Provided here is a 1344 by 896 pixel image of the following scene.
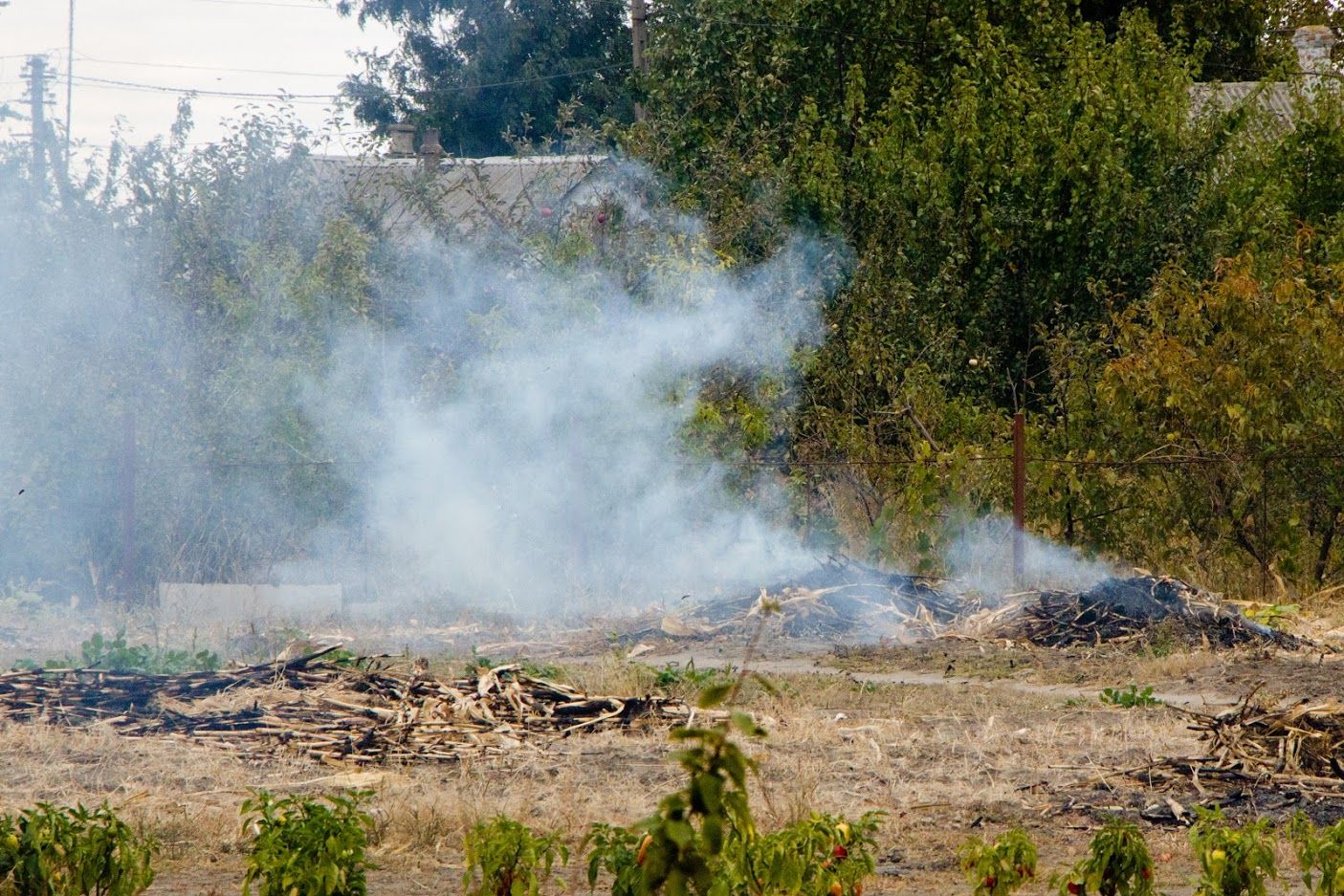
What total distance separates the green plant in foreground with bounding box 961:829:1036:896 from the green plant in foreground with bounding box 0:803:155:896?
7.99 ft

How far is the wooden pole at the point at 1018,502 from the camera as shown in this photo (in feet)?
47.6

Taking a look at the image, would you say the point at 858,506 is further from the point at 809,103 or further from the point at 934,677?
the point at 809,103

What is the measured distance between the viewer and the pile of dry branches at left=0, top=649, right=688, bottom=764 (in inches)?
334

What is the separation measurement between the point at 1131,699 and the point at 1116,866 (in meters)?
5.39

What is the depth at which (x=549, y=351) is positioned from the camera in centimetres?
1598

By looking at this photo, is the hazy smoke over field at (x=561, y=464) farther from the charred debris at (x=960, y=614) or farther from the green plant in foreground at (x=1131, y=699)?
the green plant in foreground at (x=1131, y=699)

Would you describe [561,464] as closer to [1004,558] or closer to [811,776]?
[1004,558]

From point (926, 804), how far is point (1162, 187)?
1419 centimetres

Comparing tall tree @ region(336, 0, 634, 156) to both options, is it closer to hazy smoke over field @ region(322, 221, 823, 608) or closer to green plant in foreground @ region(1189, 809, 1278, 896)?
hazy smoke over field @ region(322, 221, 823, 608)

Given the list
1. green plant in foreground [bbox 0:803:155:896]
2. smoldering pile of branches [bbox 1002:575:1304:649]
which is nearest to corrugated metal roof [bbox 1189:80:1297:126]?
smoldering pile of branches [bbox 1002:575:1304:649]

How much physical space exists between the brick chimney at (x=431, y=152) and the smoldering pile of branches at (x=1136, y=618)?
833 cm

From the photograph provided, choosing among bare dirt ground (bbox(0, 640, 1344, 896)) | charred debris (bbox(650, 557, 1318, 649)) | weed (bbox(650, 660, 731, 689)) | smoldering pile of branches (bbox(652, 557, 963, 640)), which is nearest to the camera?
bare dirt ground (bbox(0, 640, 1344, 896))

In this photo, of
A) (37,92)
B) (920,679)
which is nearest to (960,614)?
(920,679)

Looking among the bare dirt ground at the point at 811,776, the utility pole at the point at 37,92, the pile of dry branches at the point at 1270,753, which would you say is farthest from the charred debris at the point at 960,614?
the utility pole at the point at 37,92
